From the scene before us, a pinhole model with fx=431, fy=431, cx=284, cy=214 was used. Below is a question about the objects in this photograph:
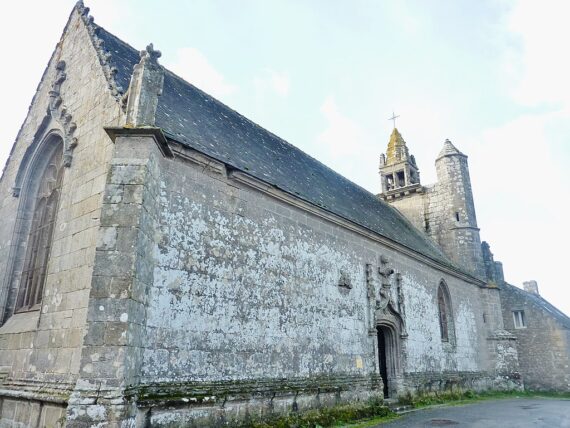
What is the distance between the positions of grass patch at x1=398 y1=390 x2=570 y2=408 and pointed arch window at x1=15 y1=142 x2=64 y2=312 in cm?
985

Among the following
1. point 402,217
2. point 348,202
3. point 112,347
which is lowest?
point 112,347

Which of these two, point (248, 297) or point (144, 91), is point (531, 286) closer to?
point (248, 297)

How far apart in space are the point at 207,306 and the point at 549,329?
18.6 meters

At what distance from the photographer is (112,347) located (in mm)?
5594

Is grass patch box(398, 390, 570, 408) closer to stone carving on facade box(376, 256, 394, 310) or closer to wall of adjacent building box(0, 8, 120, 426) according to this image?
stone carving on facade box(376, 256, 394, 310)

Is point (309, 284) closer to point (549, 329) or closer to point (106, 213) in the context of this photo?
point (106, 213)

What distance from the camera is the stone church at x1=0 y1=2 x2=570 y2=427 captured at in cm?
620

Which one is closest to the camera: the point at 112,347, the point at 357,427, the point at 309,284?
the point at 112,347

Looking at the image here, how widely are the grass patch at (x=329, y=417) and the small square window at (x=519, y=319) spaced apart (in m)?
12.9

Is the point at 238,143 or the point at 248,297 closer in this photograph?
the point at 248,297

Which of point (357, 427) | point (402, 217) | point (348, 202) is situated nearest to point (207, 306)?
point (357, 427)

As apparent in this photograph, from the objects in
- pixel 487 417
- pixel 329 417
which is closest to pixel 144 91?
pixel 329 417

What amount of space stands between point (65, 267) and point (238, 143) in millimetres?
5311

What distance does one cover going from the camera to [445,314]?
55.3 feet
